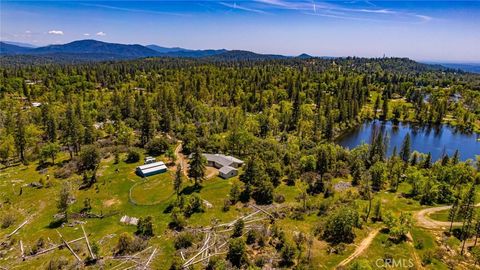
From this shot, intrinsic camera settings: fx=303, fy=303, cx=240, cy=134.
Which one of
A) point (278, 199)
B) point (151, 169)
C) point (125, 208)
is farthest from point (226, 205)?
point (151, 169)

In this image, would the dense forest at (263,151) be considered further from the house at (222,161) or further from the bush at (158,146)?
the house at (222,161)

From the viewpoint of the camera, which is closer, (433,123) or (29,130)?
(29,130)

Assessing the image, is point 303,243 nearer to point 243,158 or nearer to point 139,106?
point 243,158

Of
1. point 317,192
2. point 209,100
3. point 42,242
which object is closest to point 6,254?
point 42,242

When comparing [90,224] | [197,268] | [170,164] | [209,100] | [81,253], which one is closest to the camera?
[197,268]

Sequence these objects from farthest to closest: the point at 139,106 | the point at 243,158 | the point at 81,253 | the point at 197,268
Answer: the point at 139,106 < the point at 243,158 < the point at 81,253 < the point at 197,268
